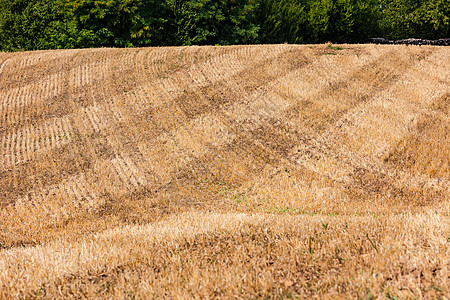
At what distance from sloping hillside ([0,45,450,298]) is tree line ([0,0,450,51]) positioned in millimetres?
8182

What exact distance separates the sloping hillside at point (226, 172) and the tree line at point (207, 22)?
818cm

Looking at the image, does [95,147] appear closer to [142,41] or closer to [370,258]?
[370,258]

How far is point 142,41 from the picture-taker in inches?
1387

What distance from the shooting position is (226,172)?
14.4 metres

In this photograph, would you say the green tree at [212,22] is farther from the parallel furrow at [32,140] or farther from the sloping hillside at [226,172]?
the parallel furrow at [32,140]

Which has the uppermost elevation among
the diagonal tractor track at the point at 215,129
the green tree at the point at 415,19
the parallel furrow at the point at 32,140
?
the green tree at the point at 415,19

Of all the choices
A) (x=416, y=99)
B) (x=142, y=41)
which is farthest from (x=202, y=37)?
(x=416, y=99)

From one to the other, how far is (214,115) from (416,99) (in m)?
11.6

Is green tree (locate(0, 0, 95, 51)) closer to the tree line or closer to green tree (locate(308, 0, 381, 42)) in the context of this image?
the tree line

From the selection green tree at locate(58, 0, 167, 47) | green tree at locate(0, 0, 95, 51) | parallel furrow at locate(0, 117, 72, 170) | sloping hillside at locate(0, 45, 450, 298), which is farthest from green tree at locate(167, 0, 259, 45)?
parallel furrow at locate(0, 117, 72, 170)

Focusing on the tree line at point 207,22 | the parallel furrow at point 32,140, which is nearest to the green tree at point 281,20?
the tree line at point 207,22

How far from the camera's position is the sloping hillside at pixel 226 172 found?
5.29 meters

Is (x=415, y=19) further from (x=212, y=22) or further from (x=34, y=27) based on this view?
(x=34, y=27)

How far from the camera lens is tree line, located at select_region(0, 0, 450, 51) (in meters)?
34.2
